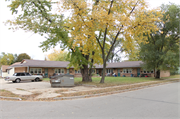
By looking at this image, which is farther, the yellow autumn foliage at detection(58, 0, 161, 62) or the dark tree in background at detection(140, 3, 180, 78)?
the dark tree in background at detection(140, 3, 180, 78)

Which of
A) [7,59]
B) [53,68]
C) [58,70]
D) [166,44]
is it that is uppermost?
[166,44]

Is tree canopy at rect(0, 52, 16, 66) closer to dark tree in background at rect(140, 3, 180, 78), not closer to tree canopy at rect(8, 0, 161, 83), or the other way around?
tree canopy at rect(8, 0, 161, 83)

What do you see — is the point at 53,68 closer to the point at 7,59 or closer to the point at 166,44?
the point at 166,44

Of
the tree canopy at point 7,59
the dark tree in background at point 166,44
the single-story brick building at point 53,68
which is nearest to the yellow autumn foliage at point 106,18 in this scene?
the dark tree in background at point 166,44

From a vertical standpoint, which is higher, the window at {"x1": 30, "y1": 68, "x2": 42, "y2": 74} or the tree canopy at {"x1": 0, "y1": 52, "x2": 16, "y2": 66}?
the tree canopy at {"x1": 0, "y1": 52, "x2": 16, "y2": 66}

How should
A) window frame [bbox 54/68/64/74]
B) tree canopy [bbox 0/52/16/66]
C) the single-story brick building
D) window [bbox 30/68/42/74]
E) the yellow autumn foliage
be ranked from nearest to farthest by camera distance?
1. the yellow autumn foliage
2. the single-story brick building
3. window [bbox 30/68/42/74]
4. window frame [bbox 54/68/64/74]
5. tree canopy [bbox 0/52/16/66]

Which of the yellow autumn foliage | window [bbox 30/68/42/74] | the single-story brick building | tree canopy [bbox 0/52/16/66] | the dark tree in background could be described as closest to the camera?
the yellow autumn foliage

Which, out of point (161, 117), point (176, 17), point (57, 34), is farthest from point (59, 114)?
point (176, 17)

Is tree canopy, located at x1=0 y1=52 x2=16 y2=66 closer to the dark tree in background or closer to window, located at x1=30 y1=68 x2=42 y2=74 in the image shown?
window, located at x1=30 y1=68 x2=42 y2=74

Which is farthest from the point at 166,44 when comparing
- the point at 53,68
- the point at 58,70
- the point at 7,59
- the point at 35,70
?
the point at 7,59

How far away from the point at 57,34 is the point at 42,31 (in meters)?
1.70

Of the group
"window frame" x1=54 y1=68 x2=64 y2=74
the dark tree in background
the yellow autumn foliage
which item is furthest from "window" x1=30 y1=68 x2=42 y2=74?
the dark tree in background

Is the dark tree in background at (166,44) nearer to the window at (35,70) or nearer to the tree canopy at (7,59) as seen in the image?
the window at (35,70)

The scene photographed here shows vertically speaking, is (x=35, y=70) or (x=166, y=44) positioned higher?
(x=166, y=44)
